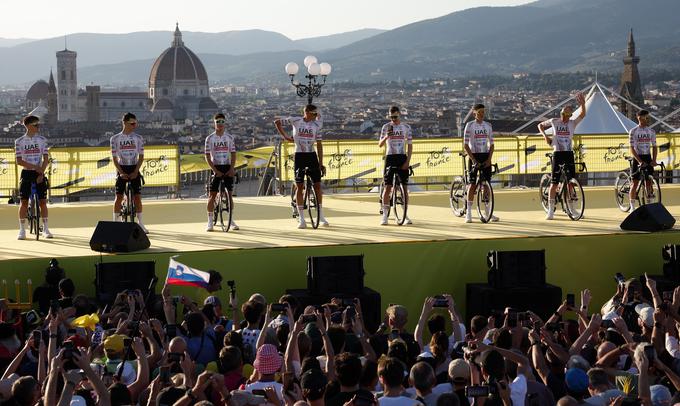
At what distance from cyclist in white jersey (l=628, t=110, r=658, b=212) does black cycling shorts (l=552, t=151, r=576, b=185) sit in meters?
0.91

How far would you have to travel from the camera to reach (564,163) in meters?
15.8

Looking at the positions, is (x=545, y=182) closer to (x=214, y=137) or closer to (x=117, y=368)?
(x=214, y=137)

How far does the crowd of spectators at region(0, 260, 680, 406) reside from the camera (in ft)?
22.1

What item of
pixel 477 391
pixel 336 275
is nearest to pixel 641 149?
pixel 336 275

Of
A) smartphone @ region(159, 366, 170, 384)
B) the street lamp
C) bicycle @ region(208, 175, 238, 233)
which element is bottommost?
smartphone @ region(159, 366, 170, 384)

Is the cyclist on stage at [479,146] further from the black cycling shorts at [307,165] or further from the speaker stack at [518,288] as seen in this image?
the speaker stack at [518,288]

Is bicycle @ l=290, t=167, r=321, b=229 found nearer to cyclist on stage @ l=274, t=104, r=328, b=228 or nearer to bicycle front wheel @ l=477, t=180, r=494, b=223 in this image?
cyclist on stage @ l=274, t=104, r=328, b=228

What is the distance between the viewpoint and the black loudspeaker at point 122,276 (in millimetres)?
12672

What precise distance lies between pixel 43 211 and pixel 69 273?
6.78 feet

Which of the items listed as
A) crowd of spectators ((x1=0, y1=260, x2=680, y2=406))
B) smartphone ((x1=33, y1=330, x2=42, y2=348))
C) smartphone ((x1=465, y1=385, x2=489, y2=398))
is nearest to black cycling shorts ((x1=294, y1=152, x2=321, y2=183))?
crowd of spectators ((x1=0, y1=260, x2=680, y2=406))

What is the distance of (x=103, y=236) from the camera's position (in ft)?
44.0

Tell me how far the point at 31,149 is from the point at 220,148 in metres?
2.41

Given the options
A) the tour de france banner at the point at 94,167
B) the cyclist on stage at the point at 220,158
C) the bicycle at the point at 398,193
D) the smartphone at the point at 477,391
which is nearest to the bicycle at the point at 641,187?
the bicycle at the point at 398,193

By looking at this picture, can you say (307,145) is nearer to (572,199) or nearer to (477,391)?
(572,199)
